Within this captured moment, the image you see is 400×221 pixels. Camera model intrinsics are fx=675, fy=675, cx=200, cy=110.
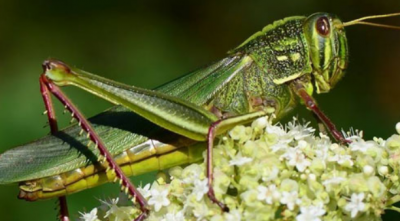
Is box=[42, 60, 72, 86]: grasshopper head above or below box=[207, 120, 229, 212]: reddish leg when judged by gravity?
above

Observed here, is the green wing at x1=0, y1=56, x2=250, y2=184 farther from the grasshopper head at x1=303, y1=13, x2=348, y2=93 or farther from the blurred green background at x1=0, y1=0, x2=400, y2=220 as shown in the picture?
the blurred green background at x1=0, y1=0, x2=400, y2=220

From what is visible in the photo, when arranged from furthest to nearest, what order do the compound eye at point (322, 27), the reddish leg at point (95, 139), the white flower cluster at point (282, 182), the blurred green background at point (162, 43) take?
the blurred green background at point (162, 43) < the compound eye at point (322, 27) < the reddish leg at point (95, 139) < the white flower cluster at point (282, 182)

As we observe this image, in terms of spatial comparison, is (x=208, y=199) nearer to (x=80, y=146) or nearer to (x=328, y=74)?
(x=80, y=146)

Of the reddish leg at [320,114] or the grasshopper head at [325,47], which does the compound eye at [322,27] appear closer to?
the grasshopper head at [325,47]

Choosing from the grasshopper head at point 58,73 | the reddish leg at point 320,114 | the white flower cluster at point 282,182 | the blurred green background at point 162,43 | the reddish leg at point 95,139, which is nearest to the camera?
the white flower cluster at point 282,182

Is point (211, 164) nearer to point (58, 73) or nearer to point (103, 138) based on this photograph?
point (103, 138)

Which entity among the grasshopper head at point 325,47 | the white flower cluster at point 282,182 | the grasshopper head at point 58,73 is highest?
the grasshopper head at point 58,73

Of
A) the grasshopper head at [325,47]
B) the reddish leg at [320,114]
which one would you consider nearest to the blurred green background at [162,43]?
the grasshopper head at [325,47]

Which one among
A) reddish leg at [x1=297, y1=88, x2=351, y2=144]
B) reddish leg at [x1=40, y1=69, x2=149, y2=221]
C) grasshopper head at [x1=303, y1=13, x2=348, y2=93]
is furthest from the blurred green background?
reddish leg at [x1=40, y1=69, x2=149, y2=221]

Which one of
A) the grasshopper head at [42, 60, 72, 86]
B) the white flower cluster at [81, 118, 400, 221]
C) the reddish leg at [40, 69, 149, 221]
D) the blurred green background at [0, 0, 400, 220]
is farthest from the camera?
the blurred green background at [0, 0, 400, 220]
